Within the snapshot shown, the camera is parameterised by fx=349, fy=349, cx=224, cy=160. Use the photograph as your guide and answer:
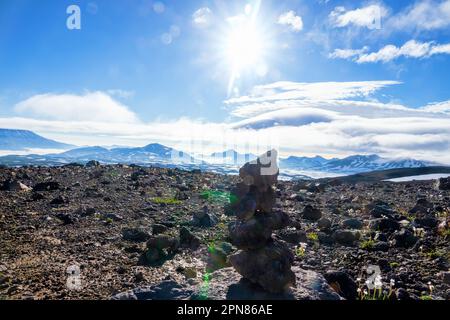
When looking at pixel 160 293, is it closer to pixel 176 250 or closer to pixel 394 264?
pixel 176 250

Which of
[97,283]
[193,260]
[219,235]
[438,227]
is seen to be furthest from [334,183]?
[97,283]

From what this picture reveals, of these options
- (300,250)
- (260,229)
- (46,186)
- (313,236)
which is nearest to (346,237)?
(313,236)

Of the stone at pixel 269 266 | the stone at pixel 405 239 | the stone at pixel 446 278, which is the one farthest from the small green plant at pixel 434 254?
the stone at pixel 269 266

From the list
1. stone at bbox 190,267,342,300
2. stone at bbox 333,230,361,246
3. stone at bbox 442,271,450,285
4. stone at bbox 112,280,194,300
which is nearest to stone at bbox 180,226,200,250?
stone at bbox 190,267,342,300

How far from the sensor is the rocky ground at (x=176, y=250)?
9523 millimetres

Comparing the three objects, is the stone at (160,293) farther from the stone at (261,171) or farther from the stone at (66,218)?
the stone at (66,218)

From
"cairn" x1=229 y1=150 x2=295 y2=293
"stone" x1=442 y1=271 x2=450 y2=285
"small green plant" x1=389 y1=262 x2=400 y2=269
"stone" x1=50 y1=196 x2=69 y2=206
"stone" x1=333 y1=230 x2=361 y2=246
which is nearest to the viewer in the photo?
"cairn" x1=229 y1=150 x2=295 y2=293

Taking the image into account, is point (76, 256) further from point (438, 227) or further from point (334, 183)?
point (334, 183)

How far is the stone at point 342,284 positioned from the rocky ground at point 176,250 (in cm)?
3

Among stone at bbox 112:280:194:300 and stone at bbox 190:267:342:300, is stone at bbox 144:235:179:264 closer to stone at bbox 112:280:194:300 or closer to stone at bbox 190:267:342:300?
stone at bbox 112:280:194:300

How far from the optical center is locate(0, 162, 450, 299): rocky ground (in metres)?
9.52

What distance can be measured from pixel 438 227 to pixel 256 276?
1232 cm

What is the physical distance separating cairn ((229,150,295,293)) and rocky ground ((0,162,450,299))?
60 cm
